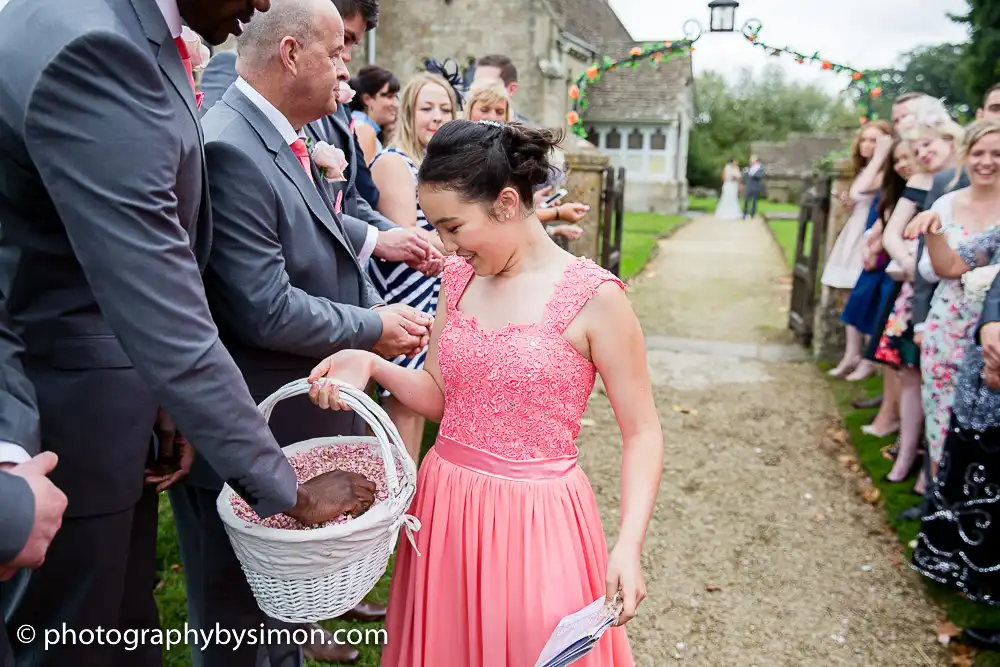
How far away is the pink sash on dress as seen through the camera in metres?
2.16

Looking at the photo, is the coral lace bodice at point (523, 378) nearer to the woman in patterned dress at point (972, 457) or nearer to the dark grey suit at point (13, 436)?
the dark grey suit at point (13, 436)

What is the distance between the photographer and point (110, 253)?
159 centimetres

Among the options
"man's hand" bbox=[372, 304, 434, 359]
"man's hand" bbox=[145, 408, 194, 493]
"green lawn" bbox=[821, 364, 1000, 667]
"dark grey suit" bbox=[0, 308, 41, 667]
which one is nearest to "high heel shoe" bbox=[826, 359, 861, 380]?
"green lawn" bbox=[821, 364, 1000, 667]

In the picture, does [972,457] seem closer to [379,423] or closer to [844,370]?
[379,423]

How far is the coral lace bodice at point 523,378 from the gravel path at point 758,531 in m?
1.92

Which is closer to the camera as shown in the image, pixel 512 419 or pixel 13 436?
pixel 13 436

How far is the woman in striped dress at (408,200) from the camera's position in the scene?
13.9ft

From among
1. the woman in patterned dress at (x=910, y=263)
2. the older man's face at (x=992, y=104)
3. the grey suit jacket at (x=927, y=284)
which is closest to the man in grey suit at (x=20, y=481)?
the grey suit jacket at (x=927, y=284)

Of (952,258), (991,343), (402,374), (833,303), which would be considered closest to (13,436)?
(402,374)

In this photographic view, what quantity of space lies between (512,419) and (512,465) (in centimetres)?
13

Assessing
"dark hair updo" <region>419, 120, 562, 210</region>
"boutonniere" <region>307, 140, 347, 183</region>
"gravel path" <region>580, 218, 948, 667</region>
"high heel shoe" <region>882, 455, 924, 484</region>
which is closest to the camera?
"dark hair updo" <region>419, 120, 562, 210</region>

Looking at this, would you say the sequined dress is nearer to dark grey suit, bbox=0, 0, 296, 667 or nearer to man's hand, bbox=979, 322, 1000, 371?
dark grey suit, bbox=0, 0, 296, 667

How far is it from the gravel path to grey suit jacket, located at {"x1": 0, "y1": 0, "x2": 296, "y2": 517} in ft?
8.41

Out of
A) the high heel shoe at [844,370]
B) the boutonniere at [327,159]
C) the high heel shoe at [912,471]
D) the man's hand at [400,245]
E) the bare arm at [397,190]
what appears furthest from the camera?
the high heel shoe at [844,370]
